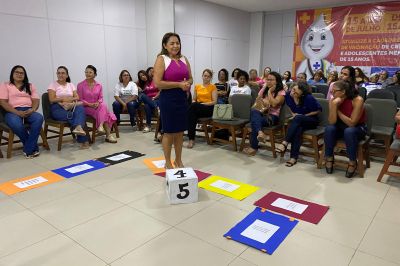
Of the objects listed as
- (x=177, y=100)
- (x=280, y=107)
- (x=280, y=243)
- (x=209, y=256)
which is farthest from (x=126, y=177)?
(x=280, y=107)

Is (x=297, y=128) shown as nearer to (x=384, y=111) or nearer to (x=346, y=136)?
(x=346, y=136)

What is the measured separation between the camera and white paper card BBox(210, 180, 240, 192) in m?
2.85

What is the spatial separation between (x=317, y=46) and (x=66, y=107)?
686cm

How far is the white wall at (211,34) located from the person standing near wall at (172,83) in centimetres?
473

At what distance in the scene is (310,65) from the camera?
855 cm

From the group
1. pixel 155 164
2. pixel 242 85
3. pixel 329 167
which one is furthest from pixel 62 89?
pixel 329 167

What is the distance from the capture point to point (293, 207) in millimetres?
2475

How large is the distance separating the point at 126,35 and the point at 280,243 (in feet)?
Result: 18.0

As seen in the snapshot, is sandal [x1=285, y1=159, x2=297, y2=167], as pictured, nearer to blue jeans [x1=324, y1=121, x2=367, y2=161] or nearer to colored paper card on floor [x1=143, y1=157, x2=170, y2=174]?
blue jeans [x1=324, y1=121, x2=367, y2=161]

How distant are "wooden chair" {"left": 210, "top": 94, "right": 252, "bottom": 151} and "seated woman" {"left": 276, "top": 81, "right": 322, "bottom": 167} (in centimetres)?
67

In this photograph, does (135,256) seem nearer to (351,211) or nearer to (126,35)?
(351,211)

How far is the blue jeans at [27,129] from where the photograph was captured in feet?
12.4

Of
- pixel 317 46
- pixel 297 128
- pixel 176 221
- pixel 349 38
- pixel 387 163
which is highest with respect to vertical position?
pixel 349 38

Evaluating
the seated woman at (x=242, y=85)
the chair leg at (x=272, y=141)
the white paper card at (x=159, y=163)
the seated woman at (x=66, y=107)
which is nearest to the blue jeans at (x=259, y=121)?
the chair leg at (x=272, y=141)
